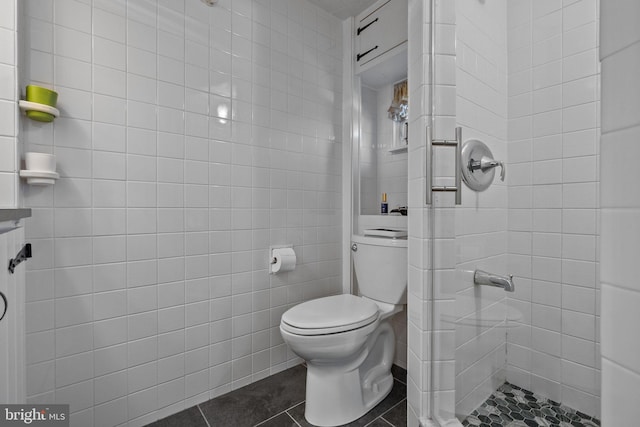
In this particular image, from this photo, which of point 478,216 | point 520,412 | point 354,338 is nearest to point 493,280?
point 478,216

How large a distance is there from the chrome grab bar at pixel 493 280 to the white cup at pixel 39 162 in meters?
1.58

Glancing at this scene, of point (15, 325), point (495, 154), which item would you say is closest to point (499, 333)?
point (495, 154)

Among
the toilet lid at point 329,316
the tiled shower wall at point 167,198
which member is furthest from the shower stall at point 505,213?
the tiled shower wall at point 167,198

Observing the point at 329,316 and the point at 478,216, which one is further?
the point at 329,316

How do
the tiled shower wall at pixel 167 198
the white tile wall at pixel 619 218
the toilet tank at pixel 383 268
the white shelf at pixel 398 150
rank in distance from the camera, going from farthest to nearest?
the white shelf at pixel 398 150 < the toilet tank at pixel 383 268 < the tiled shower wall at pixel 167 198 < the white tile wall at pixel 619 218

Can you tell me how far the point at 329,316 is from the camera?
1.32 meters

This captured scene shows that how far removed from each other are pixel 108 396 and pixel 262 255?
0.89 m

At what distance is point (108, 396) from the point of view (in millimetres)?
1205

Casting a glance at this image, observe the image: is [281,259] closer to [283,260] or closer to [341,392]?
[283,260]

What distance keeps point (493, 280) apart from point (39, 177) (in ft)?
5.34

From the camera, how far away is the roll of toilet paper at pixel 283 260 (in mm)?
1646

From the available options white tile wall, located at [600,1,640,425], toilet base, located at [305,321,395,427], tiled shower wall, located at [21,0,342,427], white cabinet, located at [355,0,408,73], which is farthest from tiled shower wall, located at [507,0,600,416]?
tiled shower wall, located at [21,0,342,427]

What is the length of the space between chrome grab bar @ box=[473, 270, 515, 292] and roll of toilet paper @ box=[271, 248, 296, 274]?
3.14 feet

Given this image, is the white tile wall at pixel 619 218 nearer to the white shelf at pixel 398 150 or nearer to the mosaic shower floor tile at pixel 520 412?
the mosaic shower floor tile at pixel 520 412
